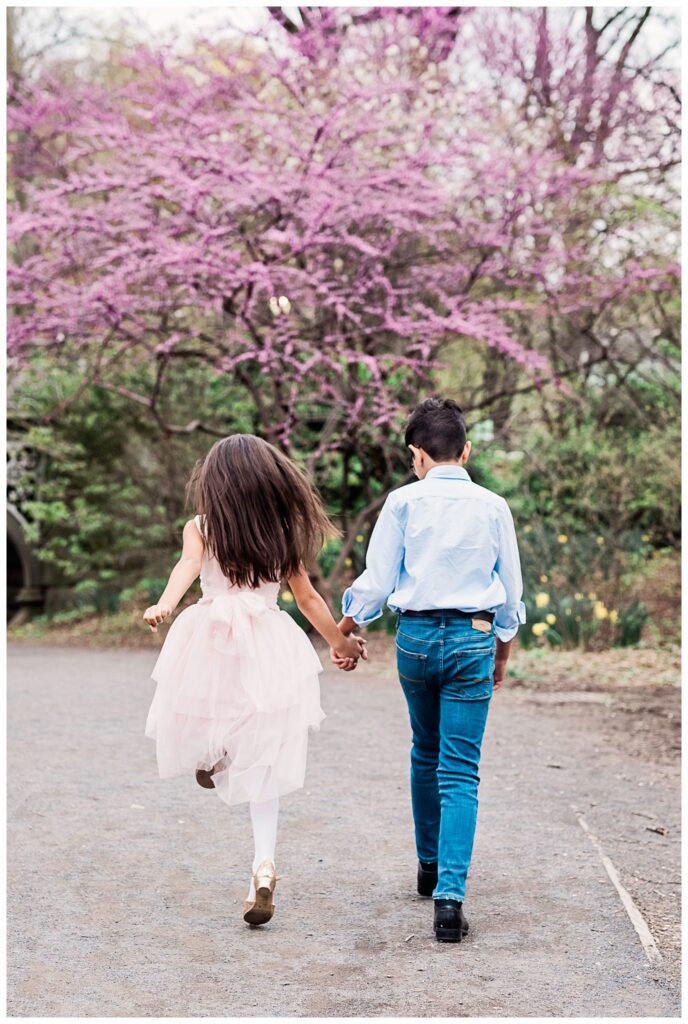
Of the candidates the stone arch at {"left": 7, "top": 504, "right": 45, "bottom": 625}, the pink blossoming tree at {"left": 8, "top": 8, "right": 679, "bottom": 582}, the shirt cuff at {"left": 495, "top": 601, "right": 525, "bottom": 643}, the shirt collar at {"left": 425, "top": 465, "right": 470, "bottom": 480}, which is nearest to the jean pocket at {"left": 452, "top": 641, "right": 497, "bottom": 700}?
the shirt cuff at {"left": 495, "top": 601, "right": 525, "bottom": 643}

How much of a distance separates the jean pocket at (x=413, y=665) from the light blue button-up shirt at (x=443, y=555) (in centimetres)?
14

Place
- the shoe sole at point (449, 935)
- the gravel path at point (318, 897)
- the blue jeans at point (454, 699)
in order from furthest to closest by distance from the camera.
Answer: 1. the blue jeans at point (454, 699)
2. the shoe sole at point (449, 935)
3. the gravel path at point (318, 897)

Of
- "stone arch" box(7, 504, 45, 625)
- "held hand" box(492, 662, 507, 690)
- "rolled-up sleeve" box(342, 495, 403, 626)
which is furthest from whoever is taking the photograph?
"stone arch" box(7, 504, 45, 625)

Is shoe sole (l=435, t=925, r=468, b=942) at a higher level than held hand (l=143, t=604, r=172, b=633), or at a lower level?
lower

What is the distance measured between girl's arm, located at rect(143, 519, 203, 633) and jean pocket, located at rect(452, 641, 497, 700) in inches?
34.2

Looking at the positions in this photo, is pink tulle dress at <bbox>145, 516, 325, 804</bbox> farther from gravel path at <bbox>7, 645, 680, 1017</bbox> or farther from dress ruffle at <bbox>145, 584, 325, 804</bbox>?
gravel path at <bbox>7, 645, 680, 1017</bbox>

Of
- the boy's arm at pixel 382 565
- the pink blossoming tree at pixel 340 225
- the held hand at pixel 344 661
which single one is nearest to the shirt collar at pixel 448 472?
the boy's arm at pixel 382 565

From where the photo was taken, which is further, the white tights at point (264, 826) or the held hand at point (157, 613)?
the white tights at point (264, 826)

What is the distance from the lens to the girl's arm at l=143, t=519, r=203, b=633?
12.0ft

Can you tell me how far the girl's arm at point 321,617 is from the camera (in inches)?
157

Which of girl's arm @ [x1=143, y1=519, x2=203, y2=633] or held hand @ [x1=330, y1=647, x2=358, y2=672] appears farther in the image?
held hand @ [x1=330, y1=647, x2=358, y2=672]

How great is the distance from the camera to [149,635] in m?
12.3

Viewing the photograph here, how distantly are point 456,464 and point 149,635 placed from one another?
28.8 feet

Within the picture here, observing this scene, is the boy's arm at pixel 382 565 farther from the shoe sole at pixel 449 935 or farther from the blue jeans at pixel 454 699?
the shoe sole at pixel 449 935
